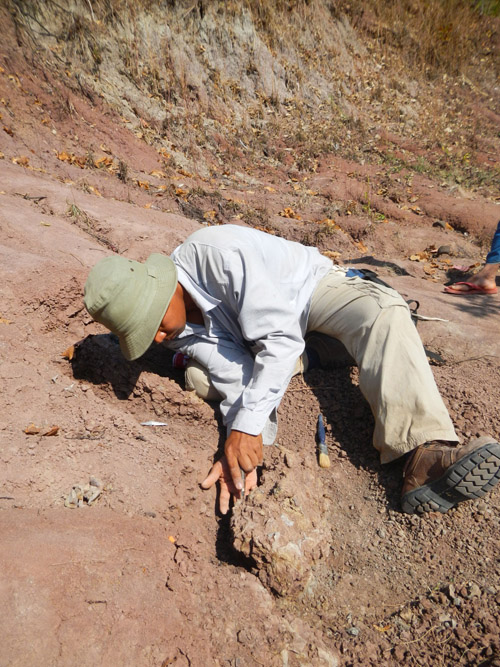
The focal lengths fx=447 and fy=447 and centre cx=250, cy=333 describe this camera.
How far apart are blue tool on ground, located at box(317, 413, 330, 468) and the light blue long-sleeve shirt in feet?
1.19

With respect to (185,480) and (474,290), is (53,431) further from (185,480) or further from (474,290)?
(474,290)

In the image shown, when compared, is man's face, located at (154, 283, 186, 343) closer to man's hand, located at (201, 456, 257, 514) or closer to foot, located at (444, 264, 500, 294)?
man's hand, located at (201, 456, 257, 514)

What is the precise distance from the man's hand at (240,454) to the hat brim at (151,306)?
586 millimetres

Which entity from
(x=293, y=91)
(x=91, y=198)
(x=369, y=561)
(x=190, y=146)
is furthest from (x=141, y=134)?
(x=369, y=561)

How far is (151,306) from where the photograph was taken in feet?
6.51

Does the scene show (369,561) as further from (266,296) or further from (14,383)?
(14,383)

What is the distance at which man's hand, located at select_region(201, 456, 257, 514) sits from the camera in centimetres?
197

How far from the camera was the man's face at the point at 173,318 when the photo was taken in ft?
6.92

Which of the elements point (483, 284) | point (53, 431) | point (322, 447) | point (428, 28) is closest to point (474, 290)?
point (483, 284)

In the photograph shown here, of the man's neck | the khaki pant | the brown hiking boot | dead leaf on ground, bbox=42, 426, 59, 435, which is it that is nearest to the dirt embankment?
dead leaf on ground, bbox=42, 426, 59, 435

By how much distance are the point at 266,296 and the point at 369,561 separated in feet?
3.92

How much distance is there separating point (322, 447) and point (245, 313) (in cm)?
82

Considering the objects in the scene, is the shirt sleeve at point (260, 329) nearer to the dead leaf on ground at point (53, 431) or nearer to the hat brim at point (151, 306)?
the hat brim at point (151, 306)

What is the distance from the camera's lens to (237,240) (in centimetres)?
206
